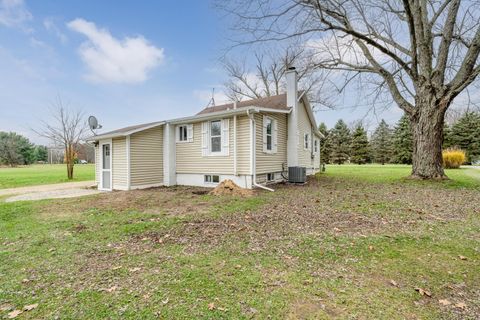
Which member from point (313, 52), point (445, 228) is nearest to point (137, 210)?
point (445, 228)

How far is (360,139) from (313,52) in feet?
97.5

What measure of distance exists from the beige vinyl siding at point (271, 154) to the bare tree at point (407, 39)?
3.33 metres

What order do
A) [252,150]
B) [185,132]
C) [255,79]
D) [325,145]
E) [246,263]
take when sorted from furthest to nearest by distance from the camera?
[325,145]
[255,79]
[185,132]
[252,150]
[246,263]

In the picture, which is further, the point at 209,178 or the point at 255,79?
the point at 255,79

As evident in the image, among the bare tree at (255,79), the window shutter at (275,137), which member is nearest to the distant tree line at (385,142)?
the bare tree at (255,79)

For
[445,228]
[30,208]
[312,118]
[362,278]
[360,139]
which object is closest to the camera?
[362,278]

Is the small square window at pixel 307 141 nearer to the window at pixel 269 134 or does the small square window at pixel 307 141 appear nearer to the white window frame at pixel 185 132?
the window at pixel 269 134

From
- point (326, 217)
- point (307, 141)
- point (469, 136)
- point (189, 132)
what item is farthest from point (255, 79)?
point (469, 136)

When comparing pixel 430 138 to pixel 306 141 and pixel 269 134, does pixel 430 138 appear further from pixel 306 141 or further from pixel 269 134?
pixel 269 134

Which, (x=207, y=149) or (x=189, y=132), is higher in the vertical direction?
(x=189, y=132)

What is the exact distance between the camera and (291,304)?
2.45 metres

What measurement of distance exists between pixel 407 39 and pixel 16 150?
62872mm

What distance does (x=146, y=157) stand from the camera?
A: 11578mm

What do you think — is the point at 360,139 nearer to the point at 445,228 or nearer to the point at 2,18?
the point at 445,228
